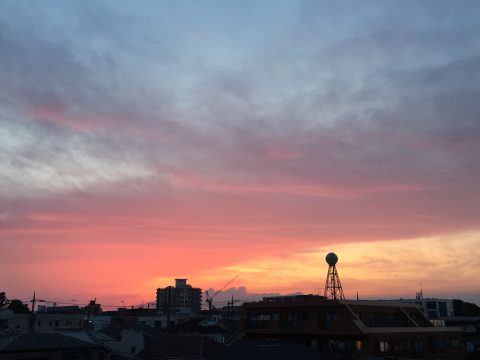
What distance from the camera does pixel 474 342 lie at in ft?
281

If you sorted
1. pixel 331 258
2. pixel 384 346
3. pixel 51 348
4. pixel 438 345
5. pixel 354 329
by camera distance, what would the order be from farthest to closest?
pixel 331 258, pixel 438 345, pixel 384 346, pixel 354 329, pixel 51 348

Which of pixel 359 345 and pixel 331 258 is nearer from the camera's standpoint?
pixel 359 345

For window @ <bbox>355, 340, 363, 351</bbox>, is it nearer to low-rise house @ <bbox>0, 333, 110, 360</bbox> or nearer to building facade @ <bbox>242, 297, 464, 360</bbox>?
building facade @ <bbox>242, 297, 464, 360</bbox>

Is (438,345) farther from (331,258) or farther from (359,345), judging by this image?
(331,258)

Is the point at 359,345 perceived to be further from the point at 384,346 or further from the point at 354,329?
the point at 384,346

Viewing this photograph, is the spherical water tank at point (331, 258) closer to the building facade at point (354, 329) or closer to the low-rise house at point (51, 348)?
the building facade at point (354, 329)

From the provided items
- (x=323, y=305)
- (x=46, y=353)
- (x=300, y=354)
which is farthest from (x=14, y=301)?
(x=300, y=354)

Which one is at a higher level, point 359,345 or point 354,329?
Answer: point 354,329

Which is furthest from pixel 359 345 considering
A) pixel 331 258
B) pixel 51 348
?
pixel 51 348

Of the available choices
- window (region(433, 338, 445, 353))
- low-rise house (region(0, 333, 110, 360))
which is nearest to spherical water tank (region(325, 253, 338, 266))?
window (region(433, 338, 445, 353))

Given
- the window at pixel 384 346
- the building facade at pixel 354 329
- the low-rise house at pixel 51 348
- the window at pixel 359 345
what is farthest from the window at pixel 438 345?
Answer: the low-rise house at pixel 51 348

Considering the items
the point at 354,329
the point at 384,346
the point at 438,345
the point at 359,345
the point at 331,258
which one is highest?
the point at 331,258

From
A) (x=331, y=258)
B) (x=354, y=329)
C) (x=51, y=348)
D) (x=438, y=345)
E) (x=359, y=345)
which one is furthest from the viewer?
(x=331, y=258)

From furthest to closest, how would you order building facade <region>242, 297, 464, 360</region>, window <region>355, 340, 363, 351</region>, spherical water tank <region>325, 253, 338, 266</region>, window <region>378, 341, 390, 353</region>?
spherical water tank <region>325, 253, 338, 266</region>, building facade <region>242, 297, 464, 360</region>, window <region>378, 341, 390, 353</region>, window <region>355, 340, 363, 351</region>
